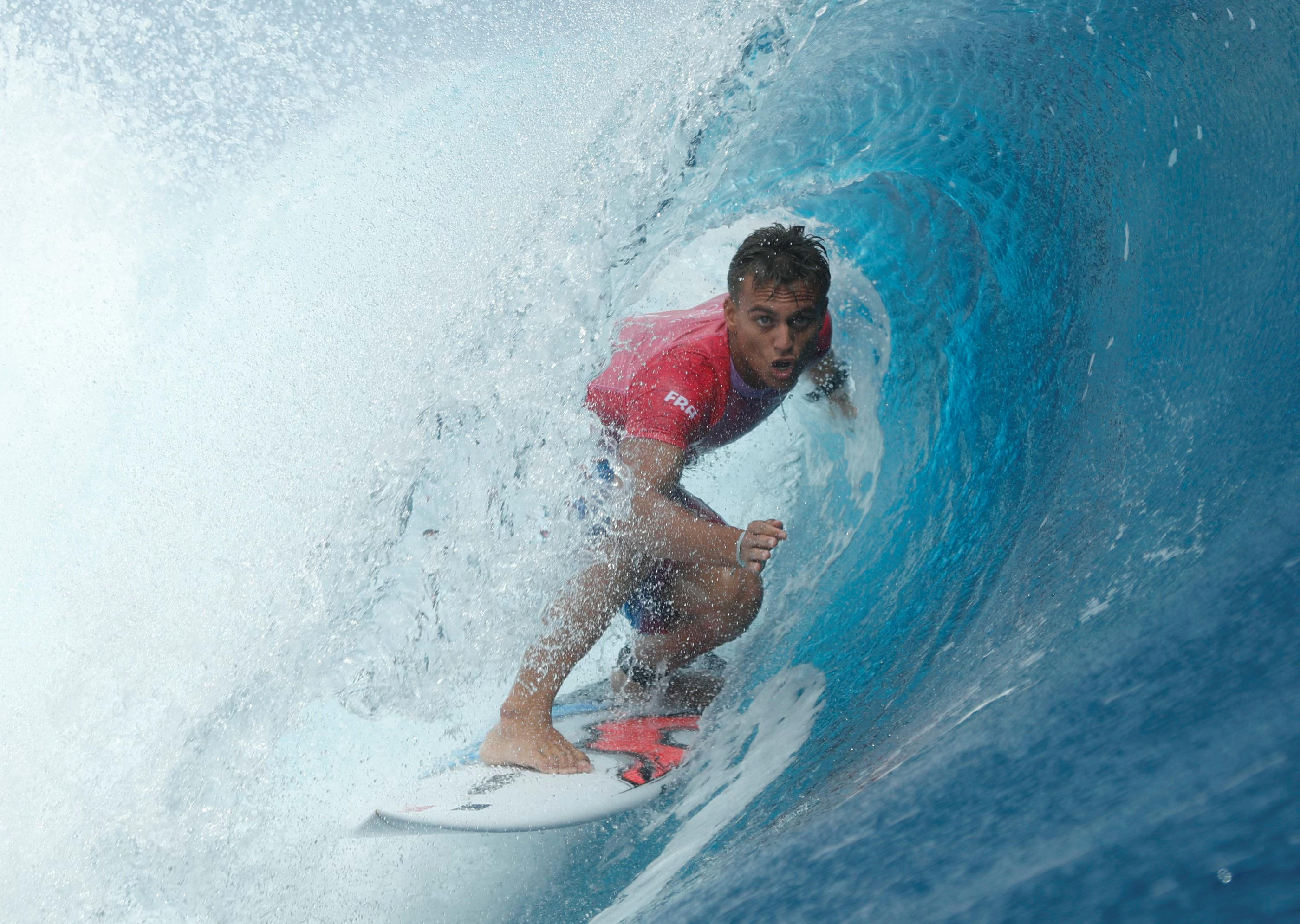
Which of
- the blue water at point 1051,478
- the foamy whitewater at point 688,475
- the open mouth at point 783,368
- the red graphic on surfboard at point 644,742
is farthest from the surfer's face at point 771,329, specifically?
the red graphic on surfboard at point 644,742

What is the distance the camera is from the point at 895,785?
1.02 metres

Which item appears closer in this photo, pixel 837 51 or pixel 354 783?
pixel 354 783

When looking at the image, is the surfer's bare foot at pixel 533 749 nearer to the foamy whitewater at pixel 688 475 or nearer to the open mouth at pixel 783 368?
the foamy whitewater at pixel 688 475

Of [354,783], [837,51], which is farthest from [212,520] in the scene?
[837,51]

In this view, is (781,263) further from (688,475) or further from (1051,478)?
(688,475)

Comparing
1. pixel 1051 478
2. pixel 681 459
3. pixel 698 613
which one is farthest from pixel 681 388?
pixel 1051 478

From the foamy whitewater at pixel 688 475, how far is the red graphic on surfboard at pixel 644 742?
0.22ft

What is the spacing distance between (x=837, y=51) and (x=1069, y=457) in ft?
4.21

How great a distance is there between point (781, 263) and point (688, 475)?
144 cm

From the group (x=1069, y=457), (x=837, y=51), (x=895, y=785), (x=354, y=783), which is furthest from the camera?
(x=837, y=51)

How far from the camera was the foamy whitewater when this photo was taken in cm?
89

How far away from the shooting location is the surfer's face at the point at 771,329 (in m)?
1.71

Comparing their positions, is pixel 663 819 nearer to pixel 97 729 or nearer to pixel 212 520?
pixel 97 729

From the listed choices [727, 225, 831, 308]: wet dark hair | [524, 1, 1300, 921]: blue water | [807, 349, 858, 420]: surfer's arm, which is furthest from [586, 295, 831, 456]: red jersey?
[524, 1, 1300, 921]: blue water
